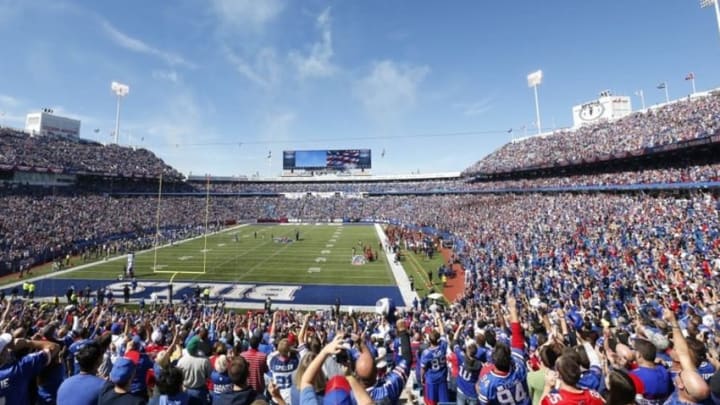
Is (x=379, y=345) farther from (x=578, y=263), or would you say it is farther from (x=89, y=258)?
(x=89, y=258)

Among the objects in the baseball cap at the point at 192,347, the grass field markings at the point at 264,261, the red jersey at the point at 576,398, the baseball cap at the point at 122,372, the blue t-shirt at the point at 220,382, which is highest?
the baseball cap at the point at 122,372

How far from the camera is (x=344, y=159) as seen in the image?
80.9 meters

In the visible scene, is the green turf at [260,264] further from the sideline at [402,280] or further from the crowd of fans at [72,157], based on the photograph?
the crowd of fans at [72,157]

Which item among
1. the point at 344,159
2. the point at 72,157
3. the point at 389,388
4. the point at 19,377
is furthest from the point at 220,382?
the point at 344,159

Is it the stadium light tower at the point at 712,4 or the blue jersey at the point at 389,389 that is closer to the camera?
the blue jersey at the point at 389,389

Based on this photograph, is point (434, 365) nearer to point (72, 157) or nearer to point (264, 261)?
point (264, 261)

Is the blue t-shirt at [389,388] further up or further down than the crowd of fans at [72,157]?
further down

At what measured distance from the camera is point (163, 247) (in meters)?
37.4

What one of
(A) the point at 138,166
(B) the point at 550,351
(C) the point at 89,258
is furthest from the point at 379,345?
(A) the point at 138,166

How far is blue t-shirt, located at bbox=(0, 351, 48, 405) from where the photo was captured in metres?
3.38

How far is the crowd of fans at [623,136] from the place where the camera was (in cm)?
2866

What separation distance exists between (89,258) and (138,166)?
38.0 m

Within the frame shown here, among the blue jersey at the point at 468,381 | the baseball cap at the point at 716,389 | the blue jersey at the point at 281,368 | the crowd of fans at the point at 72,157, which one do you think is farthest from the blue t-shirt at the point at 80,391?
the crowd of fans at the point at 72,157

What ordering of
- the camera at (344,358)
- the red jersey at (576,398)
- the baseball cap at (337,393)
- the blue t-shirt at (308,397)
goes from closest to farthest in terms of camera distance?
the blue t-shirt at (308,397) → the baseball cap at (337,393) → the red jersey at (576,398) → the camera at (344,358)
